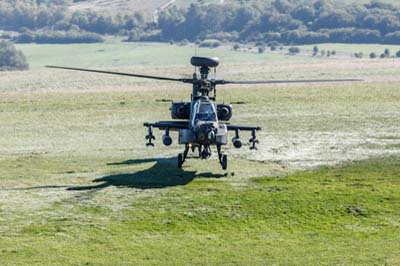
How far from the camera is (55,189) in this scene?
101ft

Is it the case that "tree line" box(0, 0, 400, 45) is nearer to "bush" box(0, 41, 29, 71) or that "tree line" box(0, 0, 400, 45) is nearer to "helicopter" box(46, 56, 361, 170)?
"bush" box(0, 41, 29, 71)

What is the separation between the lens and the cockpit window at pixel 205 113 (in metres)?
31.2

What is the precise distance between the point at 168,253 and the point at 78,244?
281cm

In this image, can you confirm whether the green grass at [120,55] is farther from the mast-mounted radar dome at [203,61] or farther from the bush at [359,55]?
the mast-mounted radar dome at [203,61]

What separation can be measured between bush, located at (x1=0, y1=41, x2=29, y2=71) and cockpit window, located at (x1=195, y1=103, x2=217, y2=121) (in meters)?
84.9

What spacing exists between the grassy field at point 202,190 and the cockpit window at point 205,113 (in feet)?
8.31

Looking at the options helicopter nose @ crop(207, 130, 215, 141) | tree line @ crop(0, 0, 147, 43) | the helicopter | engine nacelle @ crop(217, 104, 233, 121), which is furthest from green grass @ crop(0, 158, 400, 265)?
tree line @ crop(0, 0, 147, 43)

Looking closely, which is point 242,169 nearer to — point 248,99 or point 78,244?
point 78,244

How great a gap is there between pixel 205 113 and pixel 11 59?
89780mm

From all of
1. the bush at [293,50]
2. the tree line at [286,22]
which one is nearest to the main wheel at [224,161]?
the bush at [293,50]

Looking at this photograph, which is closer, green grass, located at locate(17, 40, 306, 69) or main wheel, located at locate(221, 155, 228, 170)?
main wheel, located at locate(221, 155, 228, 170)

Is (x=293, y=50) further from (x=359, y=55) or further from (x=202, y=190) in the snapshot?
(x=202, y=190)

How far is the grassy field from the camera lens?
80.8ft

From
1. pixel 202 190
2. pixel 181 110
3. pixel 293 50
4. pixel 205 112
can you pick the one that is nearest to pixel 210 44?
pixel 293 50
